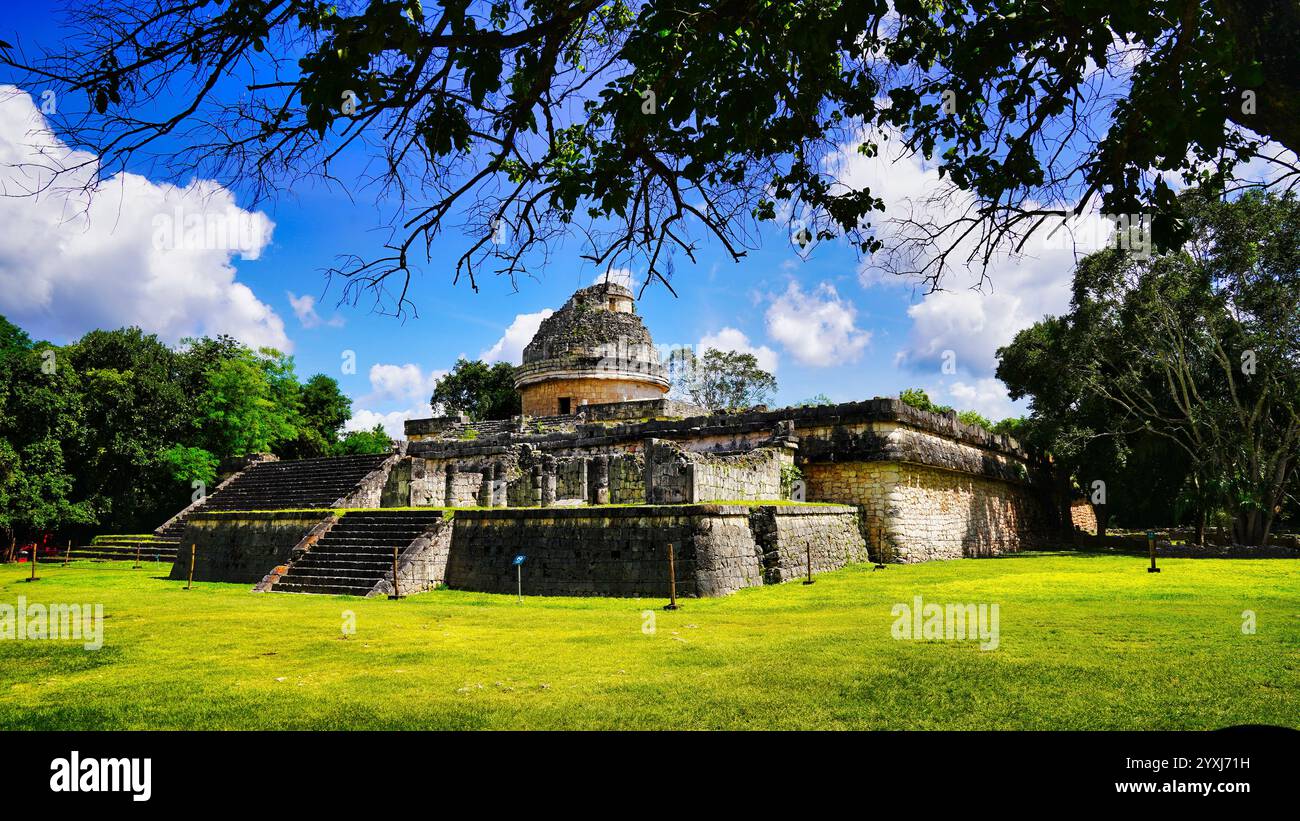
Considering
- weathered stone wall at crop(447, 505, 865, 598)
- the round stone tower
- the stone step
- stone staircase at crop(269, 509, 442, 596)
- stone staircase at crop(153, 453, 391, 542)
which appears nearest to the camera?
weathered stone wall at crop(447, 505, 865, 598)

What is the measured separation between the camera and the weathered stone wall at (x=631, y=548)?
12.1 metres

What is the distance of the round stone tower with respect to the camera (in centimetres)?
3047

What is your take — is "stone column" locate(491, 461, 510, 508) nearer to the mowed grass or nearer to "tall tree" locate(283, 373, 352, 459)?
the mowed grass

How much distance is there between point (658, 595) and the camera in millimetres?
11984

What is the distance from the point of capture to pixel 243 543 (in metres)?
18.0

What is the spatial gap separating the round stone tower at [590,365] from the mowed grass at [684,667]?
19.5 m

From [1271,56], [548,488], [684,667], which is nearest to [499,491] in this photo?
[548,488]

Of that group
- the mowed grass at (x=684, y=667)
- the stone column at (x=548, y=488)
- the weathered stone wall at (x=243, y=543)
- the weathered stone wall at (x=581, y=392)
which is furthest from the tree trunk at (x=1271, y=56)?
the weathered stone wall at (x=581, y=392)

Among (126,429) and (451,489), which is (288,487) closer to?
(126,429)

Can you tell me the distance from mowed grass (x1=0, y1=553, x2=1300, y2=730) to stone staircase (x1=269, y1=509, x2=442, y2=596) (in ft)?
10.8

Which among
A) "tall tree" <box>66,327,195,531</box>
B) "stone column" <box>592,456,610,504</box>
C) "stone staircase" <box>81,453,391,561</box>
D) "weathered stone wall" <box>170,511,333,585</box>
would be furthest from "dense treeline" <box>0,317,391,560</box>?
"stone column" <box>592,456,610,504</box>
